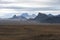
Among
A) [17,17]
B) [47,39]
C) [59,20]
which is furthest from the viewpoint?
[17,17]

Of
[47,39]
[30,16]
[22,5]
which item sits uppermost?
[22,5]

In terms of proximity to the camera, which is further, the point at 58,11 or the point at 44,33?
the point at 58,11

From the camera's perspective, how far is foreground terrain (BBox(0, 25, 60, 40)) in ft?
2.74

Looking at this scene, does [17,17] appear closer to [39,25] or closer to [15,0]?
[15,0]

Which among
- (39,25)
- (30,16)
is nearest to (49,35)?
(39,25)

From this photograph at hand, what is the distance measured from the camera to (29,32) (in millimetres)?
Result: 905

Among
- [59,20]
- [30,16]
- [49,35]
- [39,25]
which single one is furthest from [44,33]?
[30,16]

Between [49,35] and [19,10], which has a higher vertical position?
[19,10]

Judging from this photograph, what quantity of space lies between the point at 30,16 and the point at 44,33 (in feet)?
1.47

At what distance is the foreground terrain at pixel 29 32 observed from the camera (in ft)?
2.74

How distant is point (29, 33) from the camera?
Result: 886mm

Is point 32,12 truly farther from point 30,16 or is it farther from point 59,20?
point 59,20

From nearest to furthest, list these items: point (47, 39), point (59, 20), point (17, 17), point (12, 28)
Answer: point (47, 39) < point (12, 28) < point (59, 20) < point (17, 17)

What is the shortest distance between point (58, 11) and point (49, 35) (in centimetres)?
55
